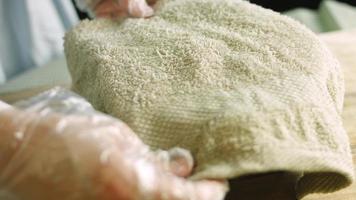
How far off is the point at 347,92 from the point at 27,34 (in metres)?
0.70

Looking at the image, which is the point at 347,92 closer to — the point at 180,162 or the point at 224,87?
the point at 224,87

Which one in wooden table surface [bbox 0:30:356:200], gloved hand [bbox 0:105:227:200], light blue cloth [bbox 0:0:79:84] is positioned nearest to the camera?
gloved hand [bbox 0:105:227:200]

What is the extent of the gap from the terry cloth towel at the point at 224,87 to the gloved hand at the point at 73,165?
6 centimetres

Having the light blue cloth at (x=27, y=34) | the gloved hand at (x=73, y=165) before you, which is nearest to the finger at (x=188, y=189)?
the gloved hand at (x=73, y=165)

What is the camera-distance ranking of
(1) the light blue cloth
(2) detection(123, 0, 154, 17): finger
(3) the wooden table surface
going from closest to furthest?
(3) the wooden table surface, (2) detection(123, 0, 154, 17): finger, (1) the light blue cloth

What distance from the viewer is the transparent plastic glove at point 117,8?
70 centimetres

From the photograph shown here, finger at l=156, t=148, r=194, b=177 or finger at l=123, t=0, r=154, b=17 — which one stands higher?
finger at l=123, t=0, r=154, b=17

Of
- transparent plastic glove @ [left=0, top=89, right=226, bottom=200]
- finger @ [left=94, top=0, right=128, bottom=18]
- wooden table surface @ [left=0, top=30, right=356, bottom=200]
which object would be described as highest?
transparent plastic glove @ [left=0, top=89, right=226, bottom=200]

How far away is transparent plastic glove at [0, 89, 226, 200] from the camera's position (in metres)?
0.37

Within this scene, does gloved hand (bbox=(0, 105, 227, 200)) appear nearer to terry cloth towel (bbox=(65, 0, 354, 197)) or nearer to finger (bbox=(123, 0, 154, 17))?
terry cloth towel (bbox=(65, 0, 354, 197))

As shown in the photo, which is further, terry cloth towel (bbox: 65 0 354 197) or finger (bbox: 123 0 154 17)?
finger (bbox: 123 0 154 17)

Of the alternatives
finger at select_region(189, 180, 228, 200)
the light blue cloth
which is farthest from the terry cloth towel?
the light blue cloth

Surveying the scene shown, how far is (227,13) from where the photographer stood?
0.66 metres

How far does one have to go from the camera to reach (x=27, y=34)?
1.07 m
